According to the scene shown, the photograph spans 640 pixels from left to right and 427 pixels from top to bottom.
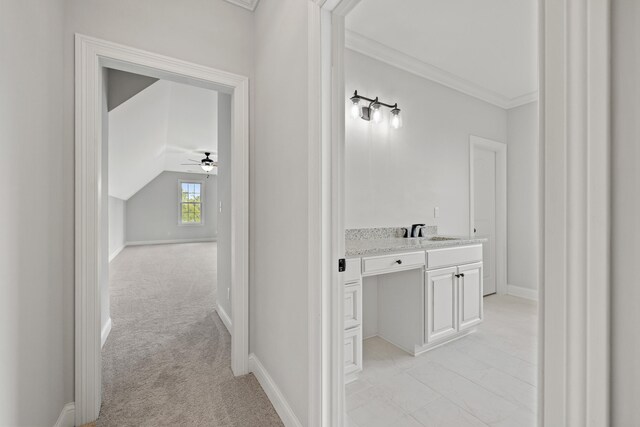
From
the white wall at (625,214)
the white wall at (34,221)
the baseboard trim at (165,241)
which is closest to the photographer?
the white wall at (625,214)

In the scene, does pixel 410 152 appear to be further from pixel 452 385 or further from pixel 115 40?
pixel 115 40

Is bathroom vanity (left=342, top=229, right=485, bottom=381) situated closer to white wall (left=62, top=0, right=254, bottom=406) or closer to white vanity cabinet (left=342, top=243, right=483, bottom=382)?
white vanity cabinet (left=342, top=243, right=483, bottom=382)

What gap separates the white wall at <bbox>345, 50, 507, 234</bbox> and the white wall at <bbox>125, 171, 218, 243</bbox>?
9.90m

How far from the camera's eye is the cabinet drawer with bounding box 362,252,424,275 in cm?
197

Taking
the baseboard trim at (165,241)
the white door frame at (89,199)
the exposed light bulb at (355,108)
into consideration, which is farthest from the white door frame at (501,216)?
the baseboard trim at (165,241)

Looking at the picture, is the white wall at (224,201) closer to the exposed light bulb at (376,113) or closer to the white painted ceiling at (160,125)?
the white painted ceiling at (160,125)

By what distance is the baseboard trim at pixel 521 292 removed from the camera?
3584mm

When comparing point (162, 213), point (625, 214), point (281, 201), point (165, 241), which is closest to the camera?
point (625, 214)

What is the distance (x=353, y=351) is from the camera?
199 cm

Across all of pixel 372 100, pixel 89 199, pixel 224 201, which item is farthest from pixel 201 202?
pixel 89 199

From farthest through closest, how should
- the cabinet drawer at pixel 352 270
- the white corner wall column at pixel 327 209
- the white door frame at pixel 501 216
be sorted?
the white door frame at pixel 501 216 → the cabinet drawer at pixel 352 270 → the white corner wall column at pixel 327 209

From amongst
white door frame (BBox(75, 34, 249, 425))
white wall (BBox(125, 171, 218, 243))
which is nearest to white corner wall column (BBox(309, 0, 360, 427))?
white door frame (BBox(75, 34, 249, 425))

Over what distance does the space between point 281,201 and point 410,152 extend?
194 centimetres

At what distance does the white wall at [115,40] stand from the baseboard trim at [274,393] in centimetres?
101
